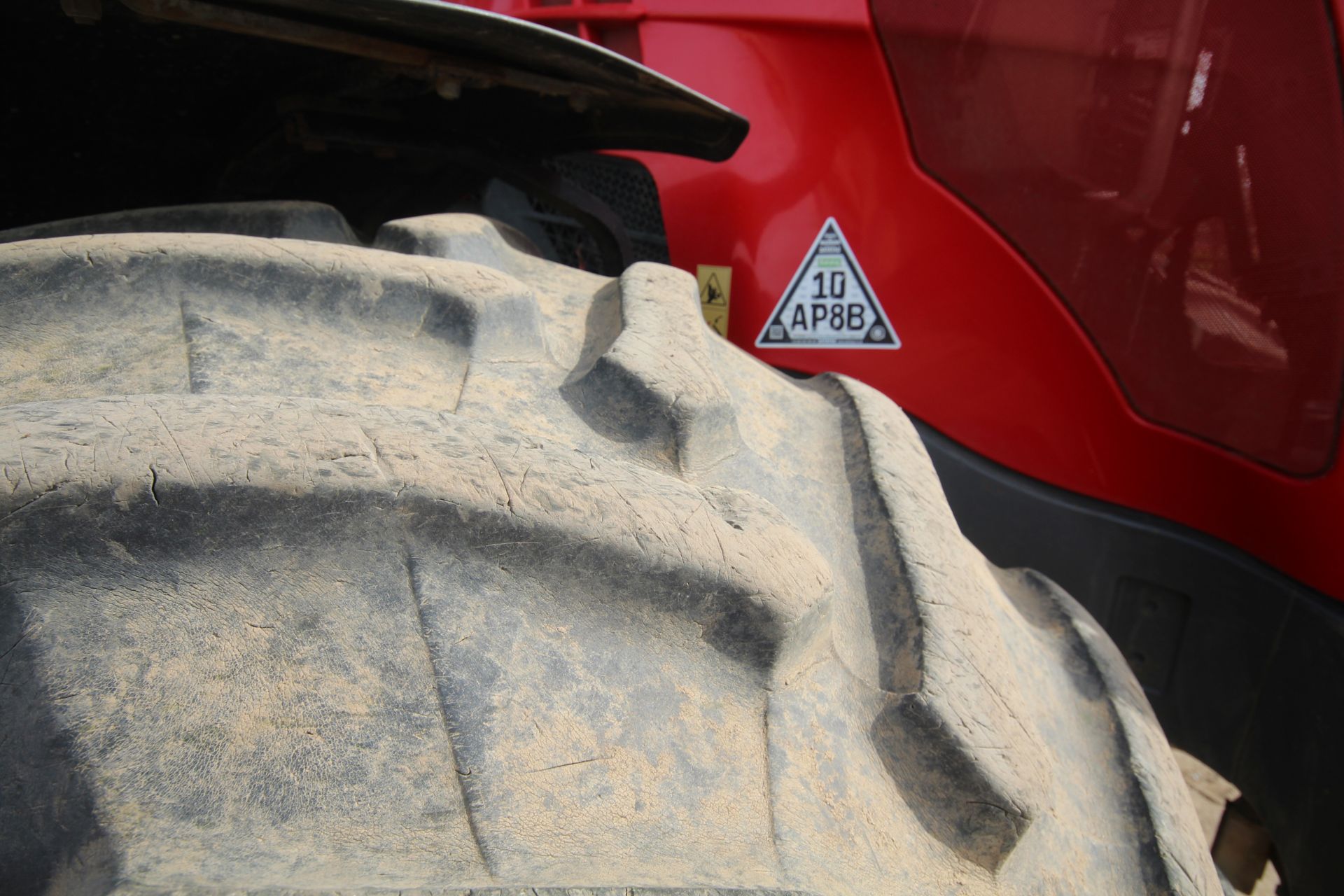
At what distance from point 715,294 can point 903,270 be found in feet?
1.08

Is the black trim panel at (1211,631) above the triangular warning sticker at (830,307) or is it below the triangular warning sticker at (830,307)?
below

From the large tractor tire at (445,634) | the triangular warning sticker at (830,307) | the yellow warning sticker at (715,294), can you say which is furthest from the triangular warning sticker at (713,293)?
the large tractor tire at (445,634)

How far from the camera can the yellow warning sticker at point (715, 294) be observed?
56.0 inches

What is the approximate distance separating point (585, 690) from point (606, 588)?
62 millimetres

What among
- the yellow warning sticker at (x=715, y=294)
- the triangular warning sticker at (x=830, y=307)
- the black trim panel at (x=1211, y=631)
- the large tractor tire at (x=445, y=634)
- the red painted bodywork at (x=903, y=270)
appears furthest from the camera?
the yellow warning sticker at (x=715, y=294)

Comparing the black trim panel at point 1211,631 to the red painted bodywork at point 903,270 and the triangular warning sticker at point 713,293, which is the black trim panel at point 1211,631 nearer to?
the red painted bodywork at point 903,270

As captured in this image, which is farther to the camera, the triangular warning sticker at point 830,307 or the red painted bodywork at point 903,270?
the triangular warning sticker at point 830,307

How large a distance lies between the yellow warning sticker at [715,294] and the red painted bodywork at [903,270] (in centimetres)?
1

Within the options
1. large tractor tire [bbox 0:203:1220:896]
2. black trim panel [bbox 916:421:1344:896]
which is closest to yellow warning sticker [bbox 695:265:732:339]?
black trim panel [bbox 916:421:1344:896]

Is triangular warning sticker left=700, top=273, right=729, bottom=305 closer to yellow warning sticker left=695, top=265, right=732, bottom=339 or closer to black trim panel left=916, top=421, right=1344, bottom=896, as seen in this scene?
yellow warning sticker left=695, top=265, right=732, bottom=339

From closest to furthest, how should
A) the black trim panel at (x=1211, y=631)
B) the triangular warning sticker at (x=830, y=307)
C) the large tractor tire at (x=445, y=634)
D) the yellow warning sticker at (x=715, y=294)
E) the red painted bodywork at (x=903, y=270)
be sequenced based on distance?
the large tractor tire at (x=445, y=634) → the black trim panel at (x=1211, y=631) → the red painted bodywork at (x=903, y=270) → the triangular warning sticker at (x=830, y=307) → the yellow warning sticker at (x=715, y=294)

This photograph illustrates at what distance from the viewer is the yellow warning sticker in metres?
1.42

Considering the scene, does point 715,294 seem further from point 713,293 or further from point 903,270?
point 903,270

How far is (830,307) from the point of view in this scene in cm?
132
